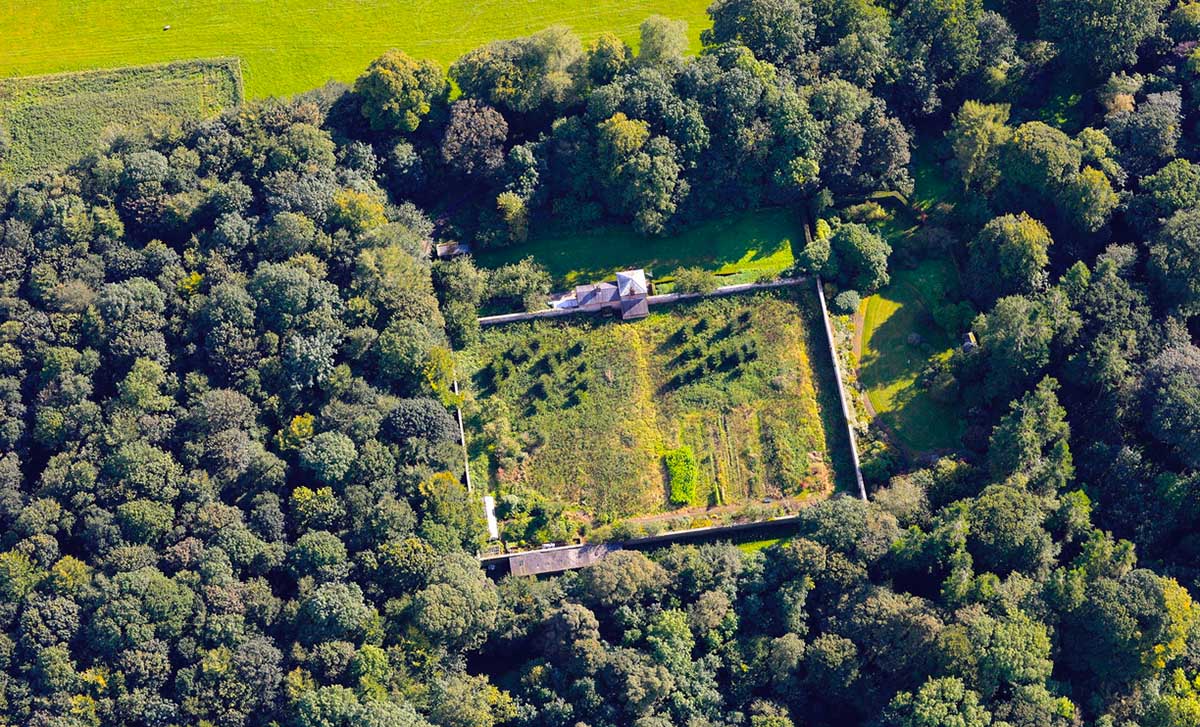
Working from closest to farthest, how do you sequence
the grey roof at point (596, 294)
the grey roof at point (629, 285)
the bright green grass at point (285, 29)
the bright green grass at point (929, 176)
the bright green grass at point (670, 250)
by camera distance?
the grey roof at point (629, 285)
the grey roof at point (596, 294)
the bright green grass at point (670, 250)
the bright green grass at point (929, 176)
the bright green grass at point (285, 29)

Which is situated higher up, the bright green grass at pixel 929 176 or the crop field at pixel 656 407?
the bright green grass at pixel 929 176

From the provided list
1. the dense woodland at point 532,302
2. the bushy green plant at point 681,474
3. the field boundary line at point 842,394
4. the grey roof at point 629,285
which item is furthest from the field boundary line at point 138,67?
the field boundary line at point 842,394

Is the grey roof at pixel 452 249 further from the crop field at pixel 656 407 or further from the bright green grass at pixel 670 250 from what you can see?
the crop field at pixel 656 407

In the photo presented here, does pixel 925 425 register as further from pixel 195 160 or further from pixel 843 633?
pixel 195 160

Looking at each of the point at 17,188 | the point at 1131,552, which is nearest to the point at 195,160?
the point at 17,188

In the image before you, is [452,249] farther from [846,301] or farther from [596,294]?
[846,301]
